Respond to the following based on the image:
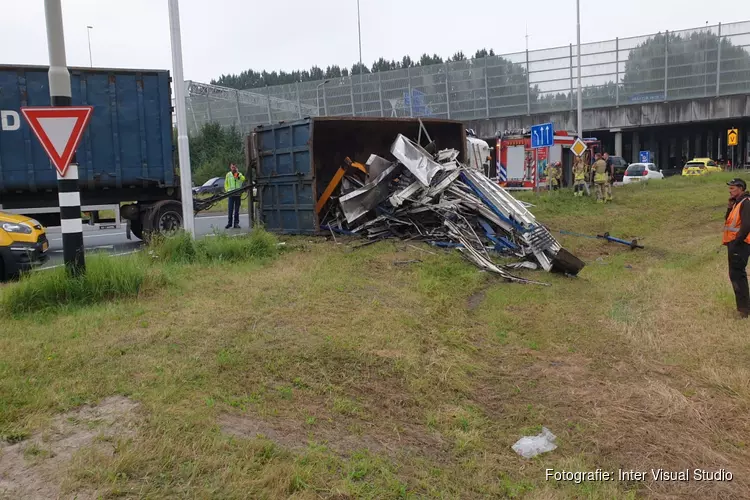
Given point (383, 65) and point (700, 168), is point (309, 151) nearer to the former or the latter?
point (700, 168)

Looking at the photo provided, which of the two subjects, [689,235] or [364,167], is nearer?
[364,167]

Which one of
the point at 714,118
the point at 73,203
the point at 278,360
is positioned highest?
the point at 714,118

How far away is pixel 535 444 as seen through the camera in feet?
15.3

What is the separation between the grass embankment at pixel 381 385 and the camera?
3.79 metres

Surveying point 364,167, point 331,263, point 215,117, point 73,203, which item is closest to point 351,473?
point 73,203

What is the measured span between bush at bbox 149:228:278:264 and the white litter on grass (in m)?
6.23

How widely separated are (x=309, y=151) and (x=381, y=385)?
24.4 feet

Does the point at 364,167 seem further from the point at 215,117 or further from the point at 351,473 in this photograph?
the point at 215,117

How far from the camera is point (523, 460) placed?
174 inches

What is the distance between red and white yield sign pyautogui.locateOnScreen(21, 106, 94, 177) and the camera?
624 cm

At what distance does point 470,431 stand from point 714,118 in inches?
1465

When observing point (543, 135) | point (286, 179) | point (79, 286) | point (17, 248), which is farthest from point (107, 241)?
point (543, 135)

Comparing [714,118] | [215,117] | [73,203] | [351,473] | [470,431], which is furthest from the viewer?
[215,117]

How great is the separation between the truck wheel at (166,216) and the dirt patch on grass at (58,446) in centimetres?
955
